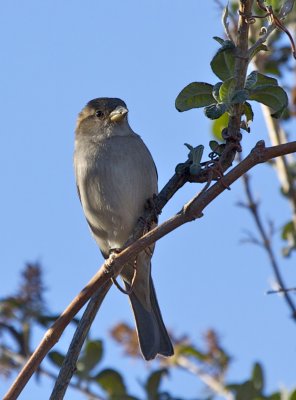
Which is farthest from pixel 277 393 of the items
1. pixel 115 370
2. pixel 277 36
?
pixel 277 36

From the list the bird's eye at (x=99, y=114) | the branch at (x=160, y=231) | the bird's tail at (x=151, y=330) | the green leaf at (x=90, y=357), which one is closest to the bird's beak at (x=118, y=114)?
the bird's eye at (x=99, y=114)

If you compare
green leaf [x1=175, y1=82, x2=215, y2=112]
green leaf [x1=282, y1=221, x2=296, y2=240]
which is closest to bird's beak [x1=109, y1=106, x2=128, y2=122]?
green leaf [x1=282, y1=221, x2=296, y2=240]

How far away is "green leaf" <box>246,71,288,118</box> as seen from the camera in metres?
2.33

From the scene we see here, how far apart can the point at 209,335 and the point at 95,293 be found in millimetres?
2170

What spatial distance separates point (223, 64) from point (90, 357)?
7.24 ft

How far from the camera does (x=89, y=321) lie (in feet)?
7.97

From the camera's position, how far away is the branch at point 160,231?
2125mm

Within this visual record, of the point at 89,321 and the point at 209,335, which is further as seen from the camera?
the point at 209,335

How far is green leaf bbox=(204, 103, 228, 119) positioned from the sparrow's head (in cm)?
254

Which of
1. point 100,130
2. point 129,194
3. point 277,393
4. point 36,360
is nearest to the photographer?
point 36,360

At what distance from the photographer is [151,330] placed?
14.0ft

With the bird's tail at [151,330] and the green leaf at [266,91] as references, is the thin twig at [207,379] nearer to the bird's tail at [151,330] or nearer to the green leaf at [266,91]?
the bird's tail at [151,330]

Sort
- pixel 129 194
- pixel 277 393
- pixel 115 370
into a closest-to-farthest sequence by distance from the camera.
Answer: pixel 277 393
pixel 115 370
pixel 129 194

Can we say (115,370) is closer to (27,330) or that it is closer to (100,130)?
(27,330)
